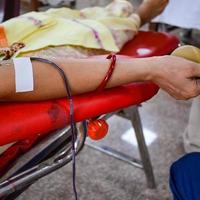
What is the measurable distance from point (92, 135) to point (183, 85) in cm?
21

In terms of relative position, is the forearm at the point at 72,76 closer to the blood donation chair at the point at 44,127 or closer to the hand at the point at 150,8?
the blood donation chair at the point at 44,127

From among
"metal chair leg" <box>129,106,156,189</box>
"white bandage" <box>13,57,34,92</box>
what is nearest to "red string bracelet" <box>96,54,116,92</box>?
"white bandage" <box>13,57,34,92</box>

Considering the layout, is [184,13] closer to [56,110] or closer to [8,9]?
[8,9]

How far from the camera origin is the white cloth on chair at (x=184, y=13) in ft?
5.64

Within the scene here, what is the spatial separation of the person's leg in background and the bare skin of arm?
0.15 m

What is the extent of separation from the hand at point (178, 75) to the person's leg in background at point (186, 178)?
0.51 ft

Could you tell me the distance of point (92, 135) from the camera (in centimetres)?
66

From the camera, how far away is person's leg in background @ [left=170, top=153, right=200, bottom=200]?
0.67 meters

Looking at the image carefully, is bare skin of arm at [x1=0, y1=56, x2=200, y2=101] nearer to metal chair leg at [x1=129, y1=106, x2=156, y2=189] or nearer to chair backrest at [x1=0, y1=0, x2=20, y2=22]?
metal chair leg at [x1=129, y1=106, x2=156, y2=189]

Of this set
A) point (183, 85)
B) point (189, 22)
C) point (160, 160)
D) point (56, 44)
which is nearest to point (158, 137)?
point (160, 160)

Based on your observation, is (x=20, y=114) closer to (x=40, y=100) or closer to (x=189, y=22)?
(x=40, y=100)

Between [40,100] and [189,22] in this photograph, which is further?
[189,22]

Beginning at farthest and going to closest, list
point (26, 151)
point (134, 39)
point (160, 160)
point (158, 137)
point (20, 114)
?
point (158, 137) < point (160, 160) < point (134, 39) < point (26, 151) < point (20, 114)

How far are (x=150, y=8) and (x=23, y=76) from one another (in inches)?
30.8
